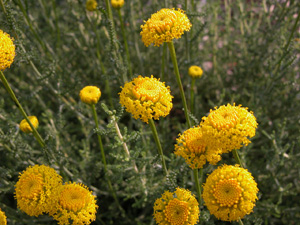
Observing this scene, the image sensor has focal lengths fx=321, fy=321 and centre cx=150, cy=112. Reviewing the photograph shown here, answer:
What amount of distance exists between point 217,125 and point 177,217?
1.78ft

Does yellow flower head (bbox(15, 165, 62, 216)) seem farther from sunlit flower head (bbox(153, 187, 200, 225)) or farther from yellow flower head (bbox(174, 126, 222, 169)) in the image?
yellow flower head (bbox(174, 126, 222, 169))

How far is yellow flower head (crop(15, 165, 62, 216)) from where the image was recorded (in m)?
1.83

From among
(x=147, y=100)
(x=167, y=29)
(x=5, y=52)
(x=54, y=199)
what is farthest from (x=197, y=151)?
(x=5, y=52)

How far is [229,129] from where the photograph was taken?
1.63m

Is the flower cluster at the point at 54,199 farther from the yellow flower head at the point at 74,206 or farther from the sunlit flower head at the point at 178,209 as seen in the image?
the sunlit flower head at the point at 178,209

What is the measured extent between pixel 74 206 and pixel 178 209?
58 cm

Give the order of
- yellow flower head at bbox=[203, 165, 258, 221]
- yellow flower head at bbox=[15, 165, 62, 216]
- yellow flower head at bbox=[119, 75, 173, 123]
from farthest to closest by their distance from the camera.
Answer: yellow flower head at bbox=[15, 165, 62, 216]
yellow flower head at bbox=[119, 75, 173, 123]
yellow flower head at bbox=[203, 165, 258, 221]

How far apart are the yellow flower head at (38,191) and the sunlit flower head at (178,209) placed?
613 millimetres

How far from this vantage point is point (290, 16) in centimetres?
331

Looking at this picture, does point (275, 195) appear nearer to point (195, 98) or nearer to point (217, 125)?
point (195, 98)

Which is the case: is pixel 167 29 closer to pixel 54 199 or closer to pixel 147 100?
pixel 147 100

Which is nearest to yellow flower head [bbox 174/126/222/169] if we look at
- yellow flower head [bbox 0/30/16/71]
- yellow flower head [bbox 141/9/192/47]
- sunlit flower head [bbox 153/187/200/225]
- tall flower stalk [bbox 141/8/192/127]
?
sunlit flower head [bbox 153/187/200/225]

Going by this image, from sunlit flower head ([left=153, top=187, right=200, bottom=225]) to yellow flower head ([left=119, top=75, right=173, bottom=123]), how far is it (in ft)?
1.53

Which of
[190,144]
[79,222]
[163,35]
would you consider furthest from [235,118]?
[79,222]
